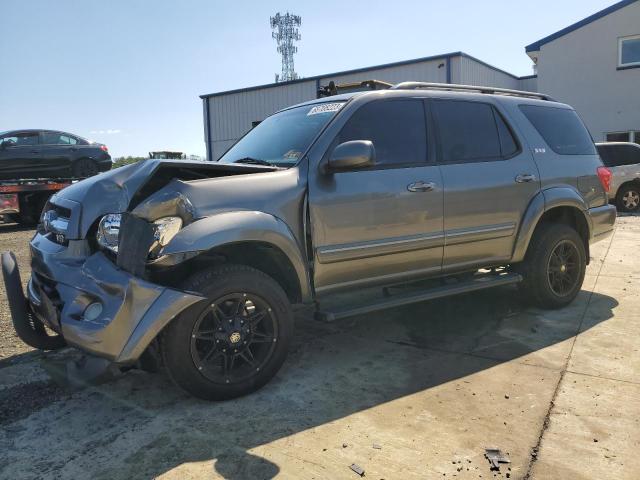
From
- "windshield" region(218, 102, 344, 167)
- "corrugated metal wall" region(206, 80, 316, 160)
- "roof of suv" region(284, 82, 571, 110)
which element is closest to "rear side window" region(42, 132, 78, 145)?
"corrugated metal wall" region(206, 80, 316, 160)

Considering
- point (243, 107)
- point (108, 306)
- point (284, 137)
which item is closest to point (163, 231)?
point (108, 306)

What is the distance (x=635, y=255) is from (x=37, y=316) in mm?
7669

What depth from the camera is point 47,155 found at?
12.6 metres

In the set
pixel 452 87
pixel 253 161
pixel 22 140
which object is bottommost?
pixel 253 161

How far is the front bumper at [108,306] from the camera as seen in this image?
2.77 metres

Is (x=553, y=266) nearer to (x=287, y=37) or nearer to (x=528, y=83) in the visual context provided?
(x=528, y=83)

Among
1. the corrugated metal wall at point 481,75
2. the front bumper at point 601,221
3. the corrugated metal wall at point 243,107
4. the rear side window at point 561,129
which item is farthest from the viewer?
the corrugated metal wall at point 243,107

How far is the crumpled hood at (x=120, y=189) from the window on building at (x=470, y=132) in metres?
1.94

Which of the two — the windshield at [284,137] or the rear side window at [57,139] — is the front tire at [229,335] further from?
the rear side window at [57,139]

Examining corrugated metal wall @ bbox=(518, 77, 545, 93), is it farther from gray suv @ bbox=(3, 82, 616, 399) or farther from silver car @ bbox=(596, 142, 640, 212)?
gray suv @ bbox=(3, 82, 616, 399)

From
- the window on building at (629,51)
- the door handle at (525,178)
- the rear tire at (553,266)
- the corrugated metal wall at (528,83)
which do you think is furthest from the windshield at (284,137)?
the corrugated metal wall at (528,83)

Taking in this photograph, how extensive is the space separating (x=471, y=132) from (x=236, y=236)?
7.69 feet

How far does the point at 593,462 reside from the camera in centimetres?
253

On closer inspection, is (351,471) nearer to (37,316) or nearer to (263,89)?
(37,316)
